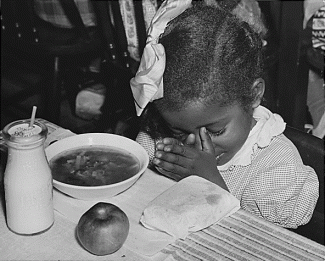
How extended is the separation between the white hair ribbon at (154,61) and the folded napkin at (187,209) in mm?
259

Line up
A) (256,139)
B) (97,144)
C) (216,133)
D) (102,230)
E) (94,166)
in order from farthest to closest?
(256,139) < (216,133) < (97,144) < (94,166) < (102,230)

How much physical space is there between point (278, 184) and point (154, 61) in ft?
1.58

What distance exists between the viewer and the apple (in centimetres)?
101

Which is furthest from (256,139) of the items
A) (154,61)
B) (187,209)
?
(187,209)

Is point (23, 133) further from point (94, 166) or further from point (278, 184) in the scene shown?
point (278, 184)

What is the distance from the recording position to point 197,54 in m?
1.36

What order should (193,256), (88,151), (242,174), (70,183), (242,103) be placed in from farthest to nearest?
(242,174), (242,103), (88,151), (70,183), (193,256)

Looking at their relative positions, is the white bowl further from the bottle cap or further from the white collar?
the white collar

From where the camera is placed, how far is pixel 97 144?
134 cm

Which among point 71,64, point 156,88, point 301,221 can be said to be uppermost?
point 156,88

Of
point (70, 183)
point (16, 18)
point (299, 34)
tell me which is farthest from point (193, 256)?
point (16, 18)

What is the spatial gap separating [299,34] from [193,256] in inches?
66.6

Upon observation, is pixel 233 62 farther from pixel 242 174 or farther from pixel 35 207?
pixel 35 207

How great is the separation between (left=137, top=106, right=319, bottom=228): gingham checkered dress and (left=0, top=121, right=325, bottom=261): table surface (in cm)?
38
